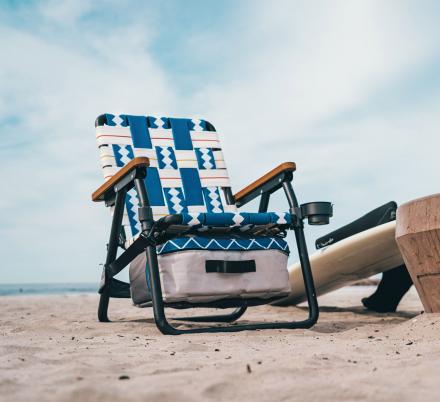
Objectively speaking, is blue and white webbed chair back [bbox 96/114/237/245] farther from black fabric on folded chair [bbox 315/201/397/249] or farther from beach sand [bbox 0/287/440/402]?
beach sand [bbox 0/287/440/402]

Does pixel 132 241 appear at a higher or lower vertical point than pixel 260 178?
lower

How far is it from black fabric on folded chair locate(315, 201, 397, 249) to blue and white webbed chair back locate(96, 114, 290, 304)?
591 mm

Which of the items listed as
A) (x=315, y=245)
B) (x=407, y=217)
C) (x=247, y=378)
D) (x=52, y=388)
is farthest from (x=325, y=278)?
(x=52, y=388)

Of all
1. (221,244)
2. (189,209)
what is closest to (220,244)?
(221,244)

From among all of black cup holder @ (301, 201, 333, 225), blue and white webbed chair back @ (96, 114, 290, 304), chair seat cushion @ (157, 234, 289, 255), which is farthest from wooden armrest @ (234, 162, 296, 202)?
chair seat cushion @ (157, 234, 289, 255)

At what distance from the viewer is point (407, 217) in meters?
2.34

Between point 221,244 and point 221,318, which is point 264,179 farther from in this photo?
point 221,318

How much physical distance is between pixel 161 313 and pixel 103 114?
143 centimetres

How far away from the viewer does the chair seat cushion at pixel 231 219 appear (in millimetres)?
2596

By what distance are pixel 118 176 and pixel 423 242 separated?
1399 mm

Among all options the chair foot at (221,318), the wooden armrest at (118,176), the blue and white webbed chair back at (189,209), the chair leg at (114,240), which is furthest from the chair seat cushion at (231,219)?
the chair foot at (221,318)

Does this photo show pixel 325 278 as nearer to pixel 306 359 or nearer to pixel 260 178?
pixel 260 178

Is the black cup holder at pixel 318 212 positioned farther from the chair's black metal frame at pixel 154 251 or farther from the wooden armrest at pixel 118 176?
the wooden armrest at pixel 118 176

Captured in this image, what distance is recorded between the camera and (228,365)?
64.0 inches
